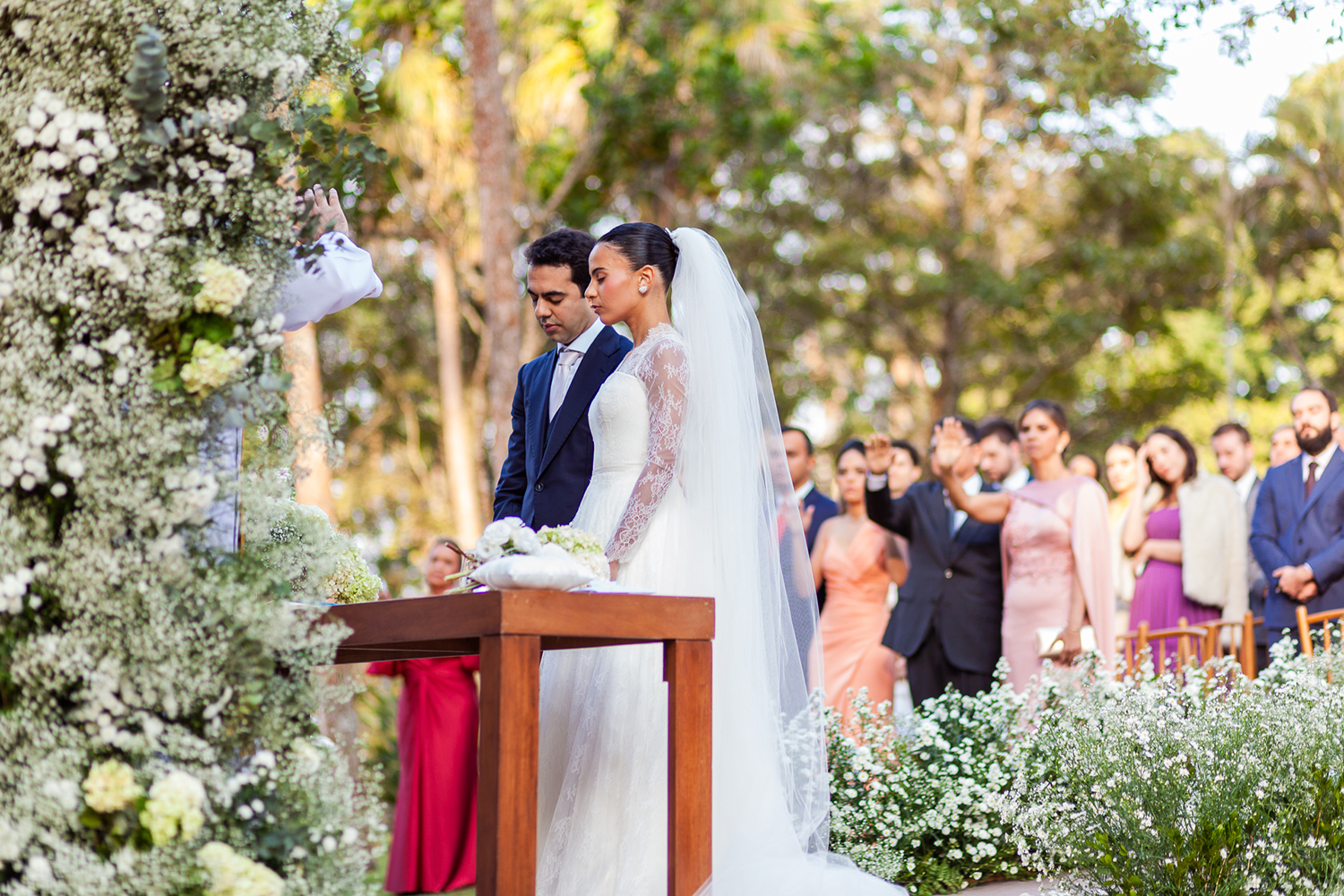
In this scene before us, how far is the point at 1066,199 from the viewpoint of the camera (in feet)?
64.1

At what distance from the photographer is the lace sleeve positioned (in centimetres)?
394

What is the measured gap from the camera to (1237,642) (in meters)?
Answer: 7.45

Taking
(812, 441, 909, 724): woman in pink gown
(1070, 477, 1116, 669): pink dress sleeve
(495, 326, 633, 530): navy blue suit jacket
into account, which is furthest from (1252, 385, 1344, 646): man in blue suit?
(495, 326, 633, 530): navy blue suit jacket

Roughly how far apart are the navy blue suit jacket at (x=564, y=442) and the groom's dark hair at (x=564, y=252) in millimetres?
240

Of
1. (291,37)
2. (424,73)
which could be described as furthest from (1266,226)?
(291,37)

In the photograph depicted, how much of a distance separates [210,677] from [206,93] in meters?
1.24

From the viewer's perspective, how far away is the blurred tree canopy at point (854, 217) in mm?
14422

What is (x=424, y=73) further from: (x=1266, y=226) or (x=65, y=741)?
(x=1266, y=226)

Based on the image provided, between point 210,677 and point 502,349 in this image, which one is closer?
point 210,677

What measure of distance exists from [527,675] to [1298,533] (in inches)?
222

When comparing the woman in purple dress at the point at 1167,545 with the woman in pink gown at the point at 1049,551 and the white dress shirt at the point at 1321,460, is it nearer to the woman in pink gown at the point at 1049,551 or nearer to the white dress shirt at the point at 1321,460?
the white dress shirt at the point at 1321,460

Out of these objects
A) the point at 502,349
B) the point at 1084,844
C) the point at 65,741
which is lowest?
the point at 1084,844

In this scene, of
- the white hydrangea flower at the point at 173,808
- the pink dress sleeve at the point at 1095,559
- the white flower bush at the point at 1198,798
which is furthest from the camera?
the pink dress sleeve at the point at 1095,559

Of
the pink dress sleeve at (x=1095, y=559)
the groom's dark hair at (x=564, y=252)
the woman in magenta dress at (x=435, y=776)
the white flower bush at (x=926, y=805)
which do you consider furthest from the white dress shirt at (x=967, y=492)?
the groom's dark hair at (x=564, y=252)
